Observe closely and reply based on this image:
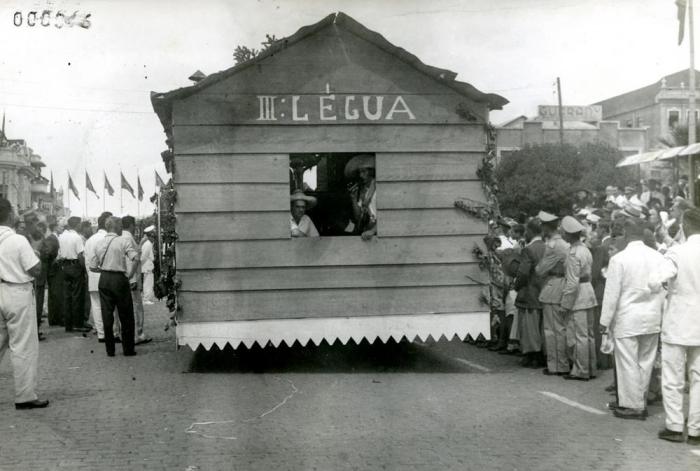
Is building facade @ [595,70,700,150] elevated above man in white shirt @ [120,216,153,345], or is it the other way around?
building facade @ [595,70,700,150]

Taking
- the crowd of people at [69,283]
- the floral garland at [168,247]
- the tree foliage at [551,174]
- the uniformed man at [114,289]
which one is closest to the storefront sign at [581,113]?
the tree foliage at [551,174]

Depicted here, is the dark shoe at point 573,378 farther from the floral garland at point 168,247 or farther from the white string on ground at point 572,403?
the floral garland at point 168,247

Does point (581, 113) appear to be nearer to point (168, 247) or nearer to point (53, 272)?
point (53, 272)

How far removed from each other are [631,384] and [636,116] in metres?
82.3

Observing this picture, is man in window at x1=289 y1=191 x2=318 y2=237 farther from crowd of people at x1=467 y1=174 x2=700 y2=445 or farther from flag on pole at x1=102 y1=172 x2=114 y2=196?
flag on pole at x1=102 y1=172 x2=114 y2=196

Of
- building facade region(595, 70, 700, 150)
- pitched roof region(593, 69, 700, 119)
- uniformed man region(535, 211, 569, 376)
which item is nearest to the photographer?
uniformed man region(535, 211, 569, 376)

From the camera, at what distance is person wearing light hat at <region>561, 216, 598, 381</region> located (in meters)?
9.05

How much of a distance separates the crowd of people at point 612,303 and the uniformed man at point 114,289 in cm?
504

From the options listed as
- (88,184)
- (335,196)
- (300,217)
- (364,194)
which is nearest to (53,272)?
(335,196)

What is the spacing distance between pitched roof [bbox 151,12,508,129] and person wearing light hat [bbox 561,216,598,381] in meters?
1.80

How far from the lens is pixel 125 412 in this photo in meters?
7.35

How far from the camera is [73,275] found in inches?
559

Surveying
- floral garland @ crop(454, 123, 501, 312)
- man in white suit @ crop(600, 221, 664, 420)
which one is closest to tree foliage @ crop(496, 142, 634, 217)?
floral garland @ crop(454, 123, 501, 312)

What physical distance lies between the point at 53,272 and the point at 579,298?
976cm
